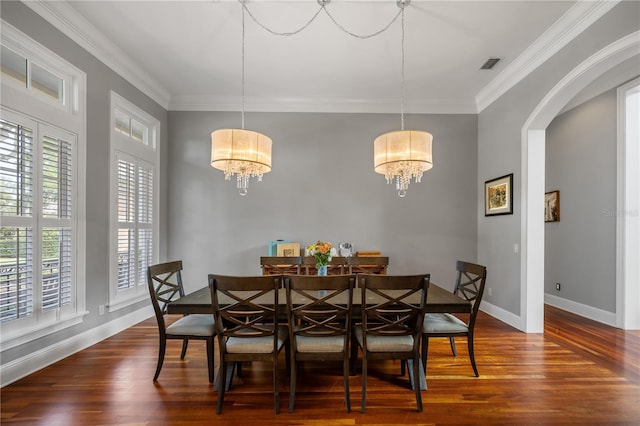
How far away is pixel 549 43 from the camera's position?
3.17 m

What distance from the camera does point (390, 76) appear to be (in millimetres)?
3955

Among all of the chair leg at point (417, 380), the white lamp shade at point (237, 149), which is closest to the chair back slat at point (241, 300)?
the chair leg at point (417, 380)

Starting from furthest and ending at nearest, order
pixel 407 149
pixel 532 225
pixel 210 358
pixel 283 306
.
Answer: pixel 532 225 < pixel 407 149 < pixel 210 358 < pixel 283 306

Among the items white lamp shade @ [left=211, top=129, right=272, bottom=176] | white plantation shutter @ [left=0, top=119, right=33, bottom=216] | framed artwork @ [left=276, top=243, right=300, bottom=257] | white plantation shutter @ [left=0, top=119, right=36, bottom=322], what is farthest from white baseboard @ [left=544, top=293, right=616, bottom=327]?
white plantation shutter @ [left=0, top=119, right=33, bottom=216]

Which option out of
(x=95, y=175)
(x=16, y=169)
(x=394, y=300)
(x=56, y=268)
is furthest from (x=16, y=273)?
(x=394, y=300)

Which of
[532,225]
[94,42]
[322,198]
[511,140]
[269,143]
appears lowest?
[532,225]

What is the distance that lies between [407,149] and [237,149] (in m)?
1.47

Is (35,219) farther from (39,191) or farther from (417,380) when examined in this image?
(417,380)

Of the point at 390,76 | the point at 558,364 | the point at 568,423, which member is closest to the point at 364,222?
the point at 390,76

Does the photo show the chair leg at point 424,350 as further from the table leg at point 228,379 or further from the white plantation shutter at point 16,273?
the white plantation shutter at point 16,273

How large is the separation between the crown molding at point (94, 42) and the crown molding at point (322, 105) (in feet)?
1.65

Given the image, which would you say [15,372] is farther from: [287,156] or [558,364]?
[558,364]

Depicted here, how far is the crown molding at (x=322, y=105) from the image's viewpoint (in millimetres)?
4613

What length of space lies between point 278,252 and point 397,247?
1817 millimetres
